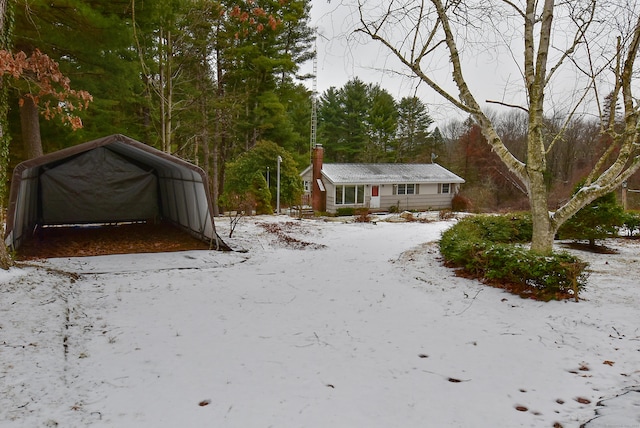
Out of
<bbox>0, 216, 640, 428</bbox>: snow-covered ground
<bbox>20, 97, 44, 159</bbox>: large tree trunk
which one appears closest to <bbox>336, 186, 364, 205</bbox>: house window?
<bbox>20, 97, 44, 159</bbox>: large tree trunk

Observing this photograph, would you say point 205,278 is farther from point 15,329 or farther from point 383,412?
point 383,412

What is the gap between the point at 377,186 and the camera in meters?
26.0

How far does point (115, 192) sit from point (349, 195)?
1516cm

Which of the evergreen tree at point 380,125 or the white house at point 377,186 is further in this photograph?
the evergreen tree at point 380,125

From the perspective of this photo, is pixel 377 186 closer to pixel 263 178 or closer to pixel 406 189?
pixel 406 189

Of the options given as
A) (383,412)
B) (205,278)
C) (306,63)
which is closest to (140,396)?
(383,412)

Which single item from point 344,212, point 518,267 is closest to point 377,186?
point 344,212

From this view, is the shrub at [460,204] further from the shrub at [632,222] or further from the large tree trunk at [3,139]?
the large tree trunk at [3,139]

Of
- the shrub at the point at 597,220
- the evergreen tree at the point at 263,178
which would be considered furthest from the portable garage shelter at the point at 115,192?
the shrub at the point at 597,220

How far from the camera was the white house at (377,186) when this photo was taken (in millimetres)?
25064

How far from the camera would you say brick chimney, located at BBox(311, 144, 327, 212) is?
25.3 metres

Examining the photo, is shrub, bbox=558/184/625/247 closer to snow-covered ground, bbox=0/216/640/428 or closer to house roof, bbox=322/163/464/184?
snow-covered ground, bbox=0/216/640/428

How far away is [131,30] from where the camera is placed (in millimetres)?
10352

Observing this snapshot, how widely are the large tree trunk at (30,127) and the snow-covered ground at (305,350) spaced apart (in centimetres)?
622
